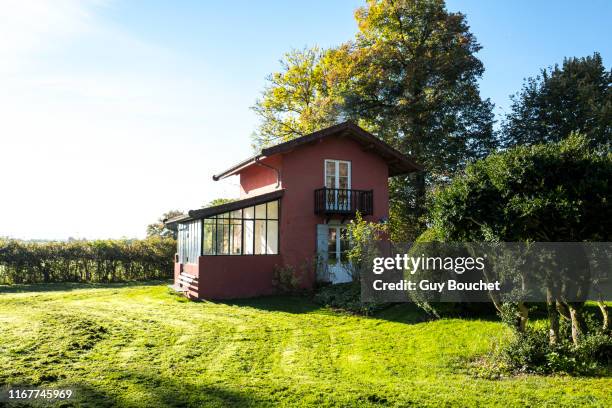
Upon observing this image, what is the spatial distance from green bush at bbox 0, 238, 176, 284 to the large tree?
12.2m

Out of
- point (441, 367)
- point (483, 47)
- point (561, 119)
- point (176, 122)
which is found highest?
point (483, 47)

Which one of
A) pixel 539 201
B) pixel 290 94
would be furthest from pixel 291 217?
pixel 290 94

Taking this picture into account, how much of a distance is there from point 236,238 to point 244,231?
0.42m

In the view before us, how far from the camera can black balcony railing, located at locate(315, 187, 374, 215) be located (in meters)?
17.6

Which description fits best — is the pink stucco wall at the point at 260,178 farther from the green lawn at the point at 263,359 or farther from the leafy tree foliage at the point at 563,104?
the leafy tree foliage at the point at 563,104

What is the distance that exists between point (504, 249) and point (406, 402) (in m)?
2.90

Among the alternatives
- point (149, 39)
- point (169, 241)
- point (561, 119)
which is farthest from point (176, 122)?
point (561, 119)

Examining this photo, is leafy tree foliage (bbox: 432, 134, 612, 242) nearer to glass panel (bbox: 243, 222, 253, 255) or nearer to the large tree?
glass panel (bbox: 243, 222, 253, 255)

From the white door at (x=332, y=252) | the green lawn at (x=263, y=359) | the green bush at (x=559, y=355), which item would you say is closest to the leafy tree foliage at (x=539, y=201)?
the green bush at (x=559, y=355)

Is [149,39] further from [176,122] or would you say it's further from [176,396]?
[176,396]

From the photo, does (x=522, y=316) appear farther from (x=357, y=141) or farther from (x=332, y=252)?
(x=357, y=141)

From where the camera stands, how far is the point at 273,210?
57.2 feet

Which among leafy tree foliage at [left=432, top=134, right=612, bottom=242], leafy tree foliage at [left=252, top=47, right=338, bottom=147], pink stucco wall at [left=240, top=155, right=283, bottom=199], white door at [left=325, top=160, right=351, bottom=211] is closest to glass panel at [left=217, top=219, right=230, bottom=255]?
pink stucco wall at [left=240, top=155, right=283, bottom=199]

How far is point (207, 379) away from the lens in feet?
20.2
